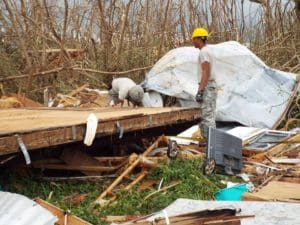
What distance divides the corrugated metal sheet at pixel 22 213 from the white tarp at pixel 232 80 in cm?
633

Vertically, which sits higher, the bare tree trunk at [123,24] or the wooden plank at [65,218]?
the bare tree trunk at [123,24]

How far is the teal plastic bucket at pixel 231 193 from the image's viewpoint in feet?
17.1

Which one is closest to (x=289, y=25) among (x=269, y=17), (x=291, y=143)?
(x=269, y=17)

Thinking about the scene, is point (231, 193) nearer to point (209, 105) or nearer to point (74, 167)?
point (74, 167)

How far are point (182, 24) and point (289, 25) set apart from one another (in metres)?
2.05

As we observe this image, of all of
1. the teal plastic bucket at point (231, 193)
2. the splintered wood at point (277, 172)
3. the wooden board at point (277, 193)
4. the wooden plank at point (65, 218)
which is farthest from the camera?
the teal plastic bucket at point (231, 193)

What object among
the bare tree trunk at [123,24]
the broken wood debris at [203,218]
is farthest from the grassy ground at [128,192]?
the bare tree trunk at [123,24]

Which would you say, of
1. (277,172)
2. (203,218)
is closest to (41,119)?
(203,218)

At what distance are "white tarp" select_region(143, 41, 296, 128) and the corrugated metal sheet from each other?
20.8ft

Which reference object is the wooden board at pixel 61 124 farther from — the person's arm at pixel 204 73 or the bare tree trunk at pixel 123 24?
the bare tree trunk at pixel 123 24

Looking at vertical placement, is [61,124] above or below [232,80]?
above

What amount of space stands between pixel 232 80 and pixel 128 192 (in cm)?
550

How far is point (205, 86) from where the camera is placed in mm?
8469

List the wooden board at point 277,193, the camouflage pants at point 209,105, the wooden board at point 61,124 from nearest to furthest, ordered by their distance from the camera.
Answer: the wooden board at point 61,124 → the wooden board at point 277,193 → the camouflage pants at point 209,105
